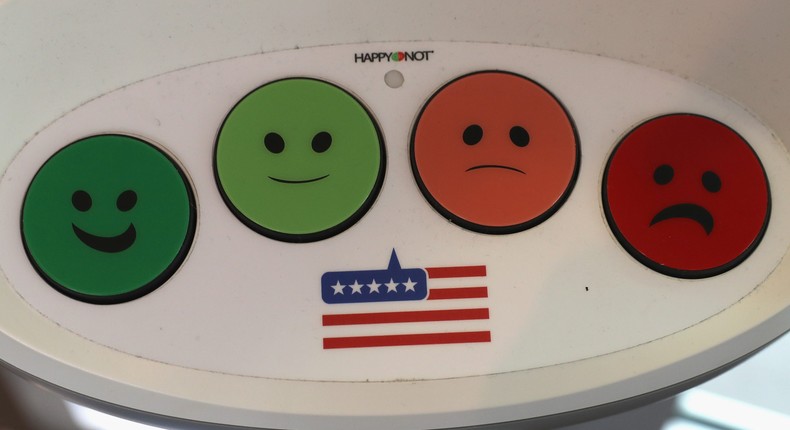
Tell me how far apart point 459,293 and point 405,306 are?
5 centimetres

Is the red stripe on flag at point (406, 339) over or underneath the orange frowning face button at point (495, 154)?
underneath

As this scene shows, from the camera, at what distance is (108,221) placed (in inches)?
23.3

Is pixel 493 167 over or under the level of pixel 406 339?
over

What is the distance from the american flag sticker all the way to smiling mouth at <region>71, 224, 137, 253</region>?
0.16 m

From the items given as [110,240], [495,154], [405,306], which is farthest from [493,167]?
[110,240]

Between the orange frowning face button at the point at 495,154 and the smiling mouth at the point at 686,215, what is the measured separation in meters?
0.08

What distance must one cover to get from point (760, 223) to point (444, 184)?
264mm

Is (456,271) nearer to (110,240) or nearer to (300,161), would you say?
(300,161)

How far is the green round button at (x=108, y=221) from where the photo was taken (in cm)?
58

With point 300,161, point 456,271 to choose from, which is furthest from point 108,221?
point 456,271

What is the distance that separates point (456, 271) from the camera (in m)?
0.59

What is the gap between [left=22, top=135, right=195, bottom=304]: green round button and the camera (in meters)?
0.58

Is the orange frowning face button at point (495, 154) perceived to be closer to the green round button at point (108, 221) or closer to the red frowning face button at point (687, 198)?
the red frowning face button at point (687, 198)

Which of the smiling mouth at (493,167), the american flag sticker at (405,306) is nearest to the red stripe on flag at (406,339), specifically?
the american flag sticker at (405,306)
